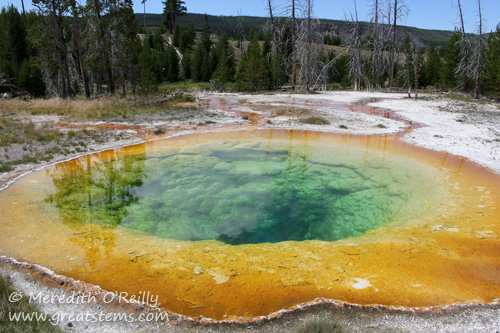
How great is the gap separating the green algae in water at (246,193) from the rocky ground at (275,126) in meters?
1.81

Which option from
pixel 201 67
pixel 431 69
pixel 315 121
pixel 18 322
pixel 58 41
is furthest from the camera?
pixel 201 67

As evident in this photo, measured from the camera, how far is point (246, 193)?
275 inches

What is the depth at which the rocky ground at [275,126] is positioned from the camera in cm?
300

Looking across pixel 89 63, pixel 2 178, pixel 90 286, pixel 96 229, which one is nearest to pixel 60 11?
pixel 89 63

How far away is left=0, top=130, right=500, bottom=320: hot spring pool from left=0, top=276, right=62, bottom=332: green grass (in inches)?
27.5

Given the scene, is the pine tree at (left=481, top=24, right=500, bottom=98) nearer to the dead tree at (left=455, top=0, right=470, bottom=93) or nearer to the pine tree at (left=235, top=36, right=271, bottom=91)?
the dead tree at (left=455, top=0, right=470, bottom=93)

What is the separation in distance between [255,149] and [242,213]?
157 inches

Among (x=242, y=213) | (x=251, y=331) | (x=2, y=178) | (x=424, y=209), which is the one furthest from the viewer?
(x=2, y=178)

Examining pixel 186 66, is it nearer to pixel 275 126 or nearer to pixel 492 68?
pixel 492 68

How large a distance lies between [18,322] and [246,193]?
4710 mm

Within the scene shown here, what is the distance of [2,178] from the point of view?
22.7 feet

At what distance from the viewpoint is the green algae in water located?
567 cm

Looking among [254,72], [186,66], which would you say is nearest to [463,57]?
[254,72]

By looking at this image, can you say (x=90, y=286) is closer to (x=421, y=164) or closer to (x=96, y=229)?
(x=96, y=229)
